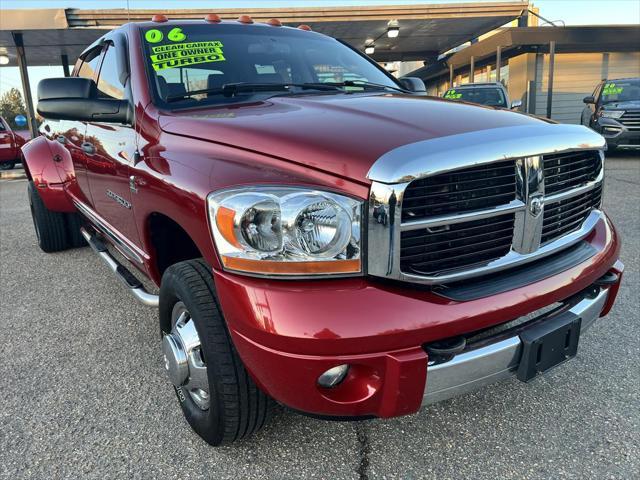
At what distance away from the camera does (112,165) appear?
2.69 m

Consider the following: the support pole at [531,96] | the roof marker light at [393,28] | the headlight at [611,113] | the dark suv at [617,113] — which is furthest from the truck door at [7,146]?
the support pole at [531,96]

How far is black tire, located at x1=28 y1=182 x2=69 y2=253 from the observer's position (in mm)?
4664

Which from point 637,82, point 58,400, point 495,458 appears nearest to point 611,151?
point 637,82

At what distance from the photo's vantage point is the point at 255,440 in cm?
206

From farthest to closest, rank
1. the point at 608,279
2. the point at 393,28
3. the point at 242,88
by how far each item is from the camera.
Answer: the point at 393,28 < the point at 242,88 < the point at 608,279

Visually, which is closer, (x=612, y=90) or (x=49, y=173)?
(x=49, y=173)

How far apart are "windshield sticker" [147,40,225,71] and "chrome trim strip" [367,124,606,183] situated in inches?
58.4

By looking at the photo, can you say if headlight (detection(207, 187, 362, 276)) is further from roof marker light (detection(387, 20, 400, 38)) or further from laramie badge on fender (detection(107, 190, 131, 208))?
roof marker light (detection(387, 20, 400, 38))

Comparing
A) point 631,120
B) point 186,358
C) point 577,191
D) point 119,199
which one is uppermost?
point 577,191

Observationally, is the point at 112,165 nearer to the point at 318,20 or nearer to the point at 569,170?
the point at 569,170

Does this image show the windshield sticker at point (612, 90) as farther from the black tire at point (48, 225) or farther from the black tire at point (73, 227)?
the black tire at point (48, 225)

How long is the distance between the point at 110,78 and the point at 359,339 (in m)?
2.38

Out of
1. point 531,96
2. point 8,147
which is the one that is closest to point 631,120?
point 531,96

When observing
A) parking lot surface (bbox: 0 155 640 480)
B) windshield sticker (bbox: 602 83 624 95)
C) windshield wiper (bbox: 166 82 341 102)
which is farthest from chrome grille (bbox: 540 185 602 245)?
windshield sticker (bbox: 602 83 624 95)
